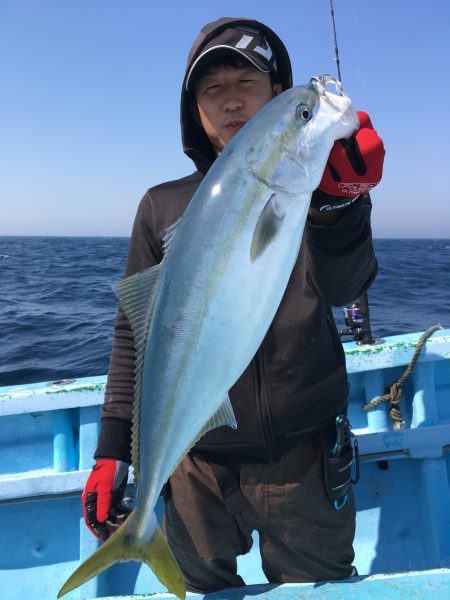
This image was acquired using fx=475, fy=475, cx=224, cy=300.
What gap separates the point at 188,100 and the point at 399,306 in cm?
1248

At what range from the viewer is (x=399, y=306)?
1377 cm

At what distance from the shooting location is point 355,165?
1.61 meters

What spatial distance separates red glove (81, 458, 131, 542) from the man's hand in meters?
1.59

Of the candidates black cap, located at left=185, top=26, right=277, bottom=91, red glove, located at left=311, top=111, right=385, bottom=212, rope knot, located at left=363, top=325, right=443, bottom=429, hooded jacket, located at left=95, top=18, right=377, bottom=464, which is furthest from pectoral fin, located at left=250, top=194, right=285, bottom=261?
rope knot, located at left=363, top=325, right=443, bottom=429

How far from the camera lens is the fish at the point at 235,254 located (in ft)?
4.97

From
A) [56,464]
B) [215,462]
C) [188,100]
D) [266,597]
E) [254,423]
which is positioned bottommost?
[266,597]

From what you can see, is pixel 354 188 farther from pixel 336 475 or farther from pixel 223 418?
pixel 336 475

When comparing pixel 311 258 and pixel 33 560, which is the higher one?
pixel 311 258

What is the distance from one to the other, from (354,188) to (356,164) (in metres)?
0.09

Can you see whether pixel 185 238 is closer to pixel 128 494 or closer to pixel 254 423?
pixel 254 423

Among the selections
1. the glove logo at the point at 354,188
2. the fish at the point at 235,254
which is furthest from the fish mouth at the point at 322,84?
the glove logo at the point at 354,188

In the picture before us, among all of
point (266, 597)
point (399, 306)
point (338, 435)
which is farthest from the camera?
point (399, 306)

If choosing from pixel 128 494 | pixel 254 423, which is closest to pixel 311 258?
pixel 254 423

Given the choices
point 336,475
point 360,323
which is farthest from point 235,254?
point 360,323
